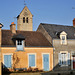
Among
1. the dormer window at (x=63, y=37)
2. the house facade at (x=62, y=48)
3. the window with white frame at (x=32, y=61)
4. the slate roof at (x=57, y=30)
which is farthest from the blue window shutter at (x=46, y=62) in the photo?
the dormer window at (x=63, y=37)

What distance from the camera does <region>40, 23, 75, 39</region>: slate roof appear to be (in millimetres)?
30812

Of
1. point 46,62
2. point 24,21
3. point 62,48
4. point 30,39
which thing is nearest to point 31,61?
point 46,62

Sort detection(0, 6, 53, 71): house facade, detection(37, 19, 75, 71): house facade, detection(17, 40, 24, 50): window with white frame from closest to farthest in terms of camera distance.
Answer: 1. detection(0, 6, 53, 71): house facade
2. detection(17, 40, 24, 50): window with white frame
3. detection(37, 19, 75, 71): house facade

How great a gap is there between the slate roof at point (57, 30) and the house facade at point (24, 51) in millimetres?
1434

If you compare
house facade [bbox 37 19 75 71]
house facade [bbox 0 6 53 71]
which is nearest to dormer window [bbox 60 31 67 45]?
house facade [bbox 37 19 75 71]

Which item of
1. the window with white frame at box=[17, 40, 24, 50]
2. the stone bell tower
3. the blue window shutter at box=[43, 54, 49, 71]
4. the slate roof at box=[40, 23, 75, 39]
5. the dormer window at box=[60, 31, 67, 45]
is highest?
the stone bell tower

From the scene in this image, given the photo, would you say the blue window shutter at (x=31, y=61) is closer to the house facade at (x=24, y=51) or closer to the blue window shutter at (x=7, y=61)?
the house facade at (x=24, y=51)

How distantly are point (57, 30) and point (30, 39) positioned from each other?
16.5 ft

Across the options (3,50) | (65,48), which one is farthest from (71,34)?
(3,50)

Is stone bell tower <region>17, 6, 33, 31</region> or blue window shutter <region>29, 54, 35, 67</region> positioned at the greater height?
stone bell tower <region>17, 6, 33, 31</region>

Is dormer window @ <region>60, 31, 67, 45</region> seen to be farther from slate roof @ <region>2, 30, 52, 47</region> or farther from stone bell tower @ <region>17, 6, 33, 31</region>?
stone bell tower @ <region>17, 6, 33, 31</region>

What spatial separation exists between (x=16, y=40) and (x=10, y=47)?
1410 millimetres

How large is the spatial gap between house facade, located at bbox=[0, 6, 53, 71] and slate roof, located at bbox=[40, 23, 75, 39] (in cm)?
143

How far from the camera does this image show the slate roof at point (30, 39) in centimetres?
2762
